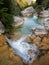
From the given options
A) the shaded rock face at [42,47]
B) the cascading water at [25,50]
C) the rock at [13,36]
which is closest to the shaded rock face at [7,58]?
the cascading water at [25,50]

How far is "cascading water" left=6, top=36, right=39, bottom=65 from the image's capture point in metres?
5.89

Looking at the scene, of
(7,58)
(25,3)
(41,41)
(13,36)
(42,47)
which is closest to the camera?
(7,58)

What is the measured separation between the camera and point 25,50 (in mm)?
6445

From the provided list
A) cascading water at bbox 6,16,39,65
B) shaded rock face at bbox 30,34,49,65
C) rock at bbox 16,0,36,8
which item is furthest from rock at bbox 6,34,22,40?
rock at bbox 16,0,36,8

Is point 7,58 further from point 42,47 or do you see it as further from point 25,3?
point 25,3

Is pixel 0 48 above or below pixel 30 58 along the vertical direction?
above

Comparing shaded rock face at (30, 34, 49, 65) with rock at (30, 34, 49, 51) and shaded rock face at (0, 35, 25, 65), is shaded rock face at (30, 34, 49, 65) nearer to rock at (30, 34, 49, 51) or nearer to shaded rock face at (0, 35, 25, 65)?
rock at (30, 34, 49, 51)

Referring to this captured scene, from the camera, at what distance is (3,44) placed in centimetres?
614

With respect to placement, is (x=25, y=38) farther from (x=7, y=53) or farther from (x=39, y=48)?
(x=7, y=53)

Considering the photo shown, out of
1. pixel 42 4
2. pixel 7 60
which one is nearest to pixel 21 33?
pixel 7 60

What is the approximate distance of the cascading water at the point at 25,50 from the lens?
5.89 m

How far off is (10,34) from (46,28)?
1908 mm

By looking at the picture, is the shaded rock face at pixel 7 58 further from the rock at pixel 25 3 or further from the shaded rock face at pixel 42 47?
the rock at pixel 25 3

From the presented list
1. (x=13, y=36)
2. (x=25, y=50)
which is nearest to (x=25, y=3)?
(x=13, y=36)
